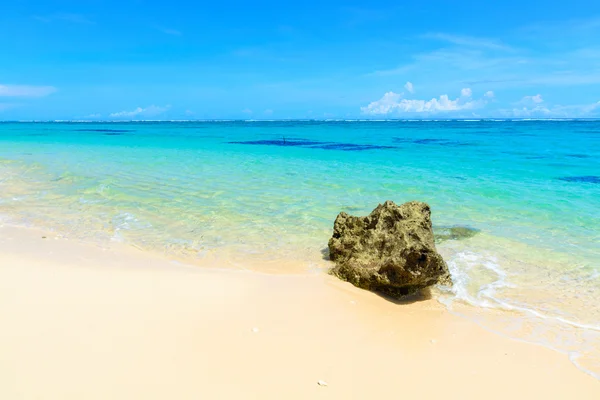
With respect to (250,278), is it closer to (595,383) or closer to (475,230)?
(595,383)

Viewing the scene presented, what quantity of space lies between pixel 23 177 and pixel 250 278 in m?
13.5

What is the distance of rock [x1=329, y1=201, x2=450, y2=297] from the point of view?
534cm

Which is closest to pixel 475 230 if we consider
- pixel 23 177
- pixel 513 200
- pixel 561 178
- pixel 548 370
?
pixel 513 200

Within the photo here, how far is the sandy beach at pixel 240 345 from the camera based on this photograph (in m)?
3.46

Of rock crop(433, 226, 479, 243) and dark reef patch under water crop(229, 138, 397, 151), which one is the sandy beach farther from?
dark reef patch under water crop(229, 138, 397, 151)

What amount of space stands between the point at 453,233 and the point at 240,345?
18.7 ft

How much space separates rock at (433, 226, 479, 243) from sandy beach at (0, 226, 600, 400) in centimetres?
292

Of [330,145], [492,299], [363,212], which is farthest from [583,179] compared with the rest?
[330,145]

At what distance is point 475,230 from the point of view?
8.62 meters

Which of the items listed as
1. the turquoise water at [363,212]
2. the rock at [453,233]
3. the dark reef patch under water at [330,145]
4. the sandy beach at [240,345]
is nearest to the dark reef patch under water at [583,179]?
the turquoise water at [363,212]

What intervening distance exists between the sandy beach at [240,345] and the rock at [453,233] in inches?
115

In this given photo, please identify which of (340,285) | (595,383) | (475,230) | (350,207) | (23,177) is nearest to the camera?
(595,383)

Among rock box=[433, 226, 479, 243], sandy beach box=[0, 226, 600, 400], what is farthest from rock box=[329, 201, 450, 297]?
rock box=[433, 226, 479, 243]

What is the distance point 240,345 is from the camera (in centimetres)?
408
